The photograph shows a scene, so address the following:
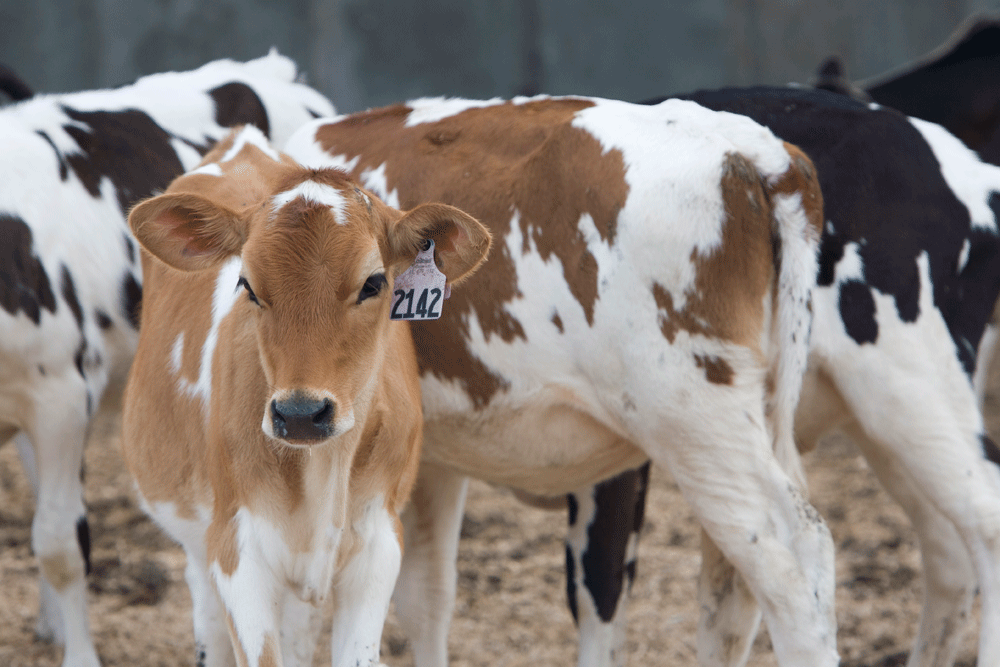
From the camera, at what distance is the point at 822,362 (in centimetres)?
330

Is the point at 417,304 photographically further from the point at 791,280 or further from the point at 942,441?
the point at 942,441

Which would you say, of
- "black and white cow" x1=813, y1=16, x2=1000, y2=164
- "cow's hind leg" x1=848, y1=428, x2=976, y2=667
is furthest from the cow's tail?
"black and white cow" x1=813, y1=16, x2=1000, y2=164

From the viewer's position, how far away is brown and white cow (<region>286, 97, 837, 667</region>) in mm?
3035

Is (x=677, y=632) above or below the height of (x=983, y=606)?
below

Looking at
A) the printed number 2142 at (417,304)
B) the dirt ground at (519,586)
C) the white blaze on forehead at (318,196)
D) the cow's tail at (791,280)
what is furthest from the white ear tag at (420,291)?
the dirt ground at (519,586)

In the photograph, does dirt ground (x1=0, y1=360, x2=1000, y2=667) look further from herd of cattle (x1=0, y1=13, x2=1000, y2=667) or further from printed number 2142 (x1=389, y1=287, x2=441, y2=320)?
printed number 2142 (x1=389, y1=287, x2=441, y2=320)

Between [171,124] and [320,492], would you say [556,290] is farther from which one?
[171,124]

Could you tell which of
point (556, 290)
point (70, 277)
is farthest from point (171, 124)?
point (556, 290)

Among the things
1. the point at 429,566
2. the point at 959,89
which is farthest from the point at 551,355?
the point at 959,89

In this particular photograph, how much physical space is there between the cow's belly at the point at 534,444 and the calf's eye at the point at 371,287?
78 cm

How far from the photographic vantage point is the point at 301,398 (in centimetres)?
A: 246

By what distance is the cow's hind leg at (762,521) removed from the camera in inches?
117

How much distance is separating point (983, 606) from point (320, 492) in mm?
1860

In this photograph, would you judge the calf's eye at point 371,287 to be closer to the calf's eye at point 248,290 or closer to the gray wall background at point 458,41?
the calf's eye at point 248,290
